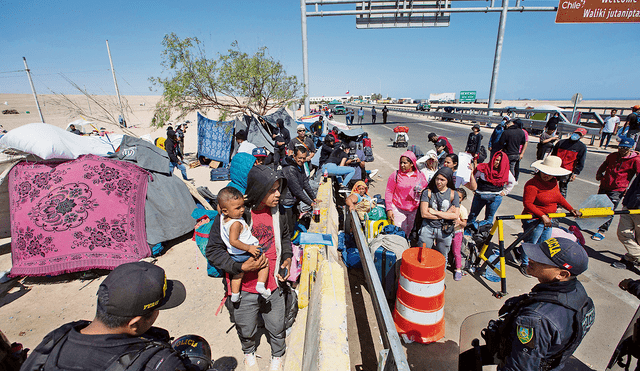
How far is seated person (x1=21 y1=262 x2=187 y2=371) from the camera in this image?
1145mm

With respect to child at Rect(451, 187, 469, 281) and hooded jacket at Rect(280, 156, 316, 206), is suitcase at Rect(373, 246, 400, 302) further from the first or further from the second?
hooded jacket at Rect(280, 156, 316, 206)

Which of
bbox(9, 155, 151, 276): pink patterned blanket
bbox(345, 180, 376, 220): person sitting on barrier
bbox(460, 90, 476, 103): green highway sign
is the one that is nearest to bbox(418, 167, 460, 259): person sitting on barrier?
bbox(345, 180, 376, 220): person sitting on barrier

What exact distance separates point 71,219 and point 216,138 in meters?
8.32

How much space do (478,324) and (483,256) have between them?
2536 millimetres

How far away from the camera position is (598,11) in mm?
14078

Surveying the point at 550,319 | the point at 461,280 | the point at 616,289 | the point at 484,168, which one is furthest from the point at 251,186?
the point at 616,289

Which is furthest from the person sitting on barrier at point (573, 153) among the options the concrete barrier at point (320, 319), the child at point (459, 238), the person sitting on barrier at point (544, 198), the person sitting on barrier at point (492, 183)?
the concrete barrier at point (320, 319)

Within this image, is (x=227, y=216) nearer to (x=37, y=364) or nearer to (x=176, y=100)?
(x=37, y=364)

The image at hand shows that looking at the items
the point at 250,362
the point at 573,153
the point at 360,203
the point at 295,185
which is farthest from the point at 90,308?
the point at 573,153

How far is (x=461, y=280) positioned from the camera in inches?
171

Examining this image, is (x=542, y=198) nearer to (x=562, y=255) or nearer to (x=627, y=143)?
(x=627, y=143)

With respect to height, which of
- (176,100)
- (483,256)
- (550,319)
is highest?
(176,100)

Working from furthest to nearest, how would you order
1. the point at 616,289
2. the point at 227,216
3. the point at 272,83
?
the point at 272,83 < the point at 616,289 < the point at 227,216

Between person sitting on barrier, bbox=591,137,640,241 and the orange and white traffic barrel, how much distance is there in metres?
4.41
